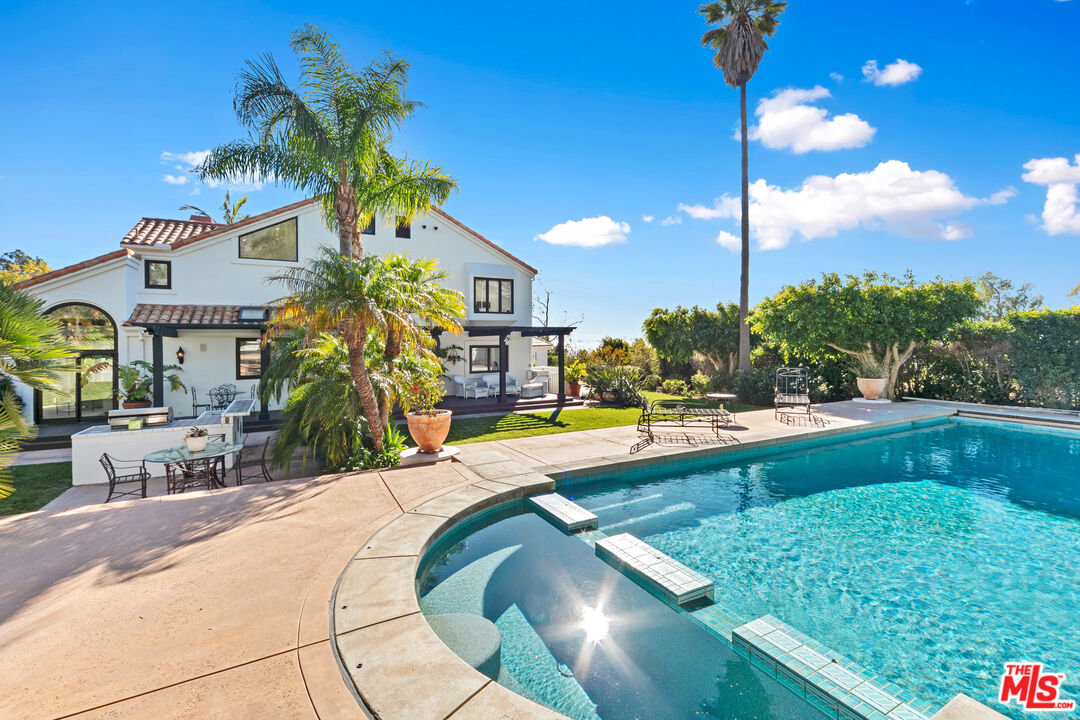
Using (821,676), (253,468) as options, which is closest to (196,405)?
(253,468)

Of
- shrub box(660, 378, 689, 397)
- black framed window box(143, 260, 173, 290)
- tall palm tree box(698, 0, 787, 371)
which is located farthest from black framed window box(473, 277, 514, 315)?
tall palm tree box(698, 0, 787, 371)

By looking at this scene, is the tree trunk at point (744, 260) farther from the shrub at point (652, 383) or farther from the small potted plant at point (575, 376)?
the small potted plant at point (575, 376)

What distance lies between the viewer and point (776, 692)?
319cm

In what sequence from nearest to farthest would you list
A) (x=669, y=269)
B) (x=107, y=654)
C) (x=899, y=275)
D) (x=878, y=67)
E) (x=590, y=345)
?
(x=107, y=654) → (x=878, y=67) → (x=899, y=275) → (x=590, y=345) → (x=669, y=269)

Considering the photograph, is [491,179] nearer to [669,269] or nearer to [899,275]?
[899,275]

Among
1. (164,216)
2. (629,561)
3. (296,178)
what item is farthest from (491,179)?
(629,561)

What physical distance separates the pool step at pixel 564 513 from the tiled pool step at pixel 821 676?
2446 millimetres

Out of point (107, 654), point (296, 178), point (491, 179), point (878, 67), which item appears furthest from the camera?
point (491, 179)

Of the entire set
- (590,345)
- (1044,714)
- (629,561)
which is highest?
(590,345)

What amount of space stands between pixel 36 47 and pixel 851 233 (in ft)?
125

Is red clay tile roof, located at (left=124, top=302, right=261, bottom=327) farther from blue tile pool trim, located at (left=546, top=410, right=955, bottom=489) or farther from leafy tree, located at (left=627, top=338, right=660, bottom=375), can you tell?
leafy tree, located at (left=627, top=338, right=660, bottom=375)

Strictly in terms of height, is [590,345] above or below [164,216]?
below

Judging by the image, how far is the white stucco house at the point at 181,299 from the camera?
43.5 feet

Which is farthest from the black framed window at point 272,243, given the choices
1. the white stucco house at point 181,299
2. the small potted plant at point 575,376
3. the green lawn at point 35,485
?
the small potted plant at point 575,376
